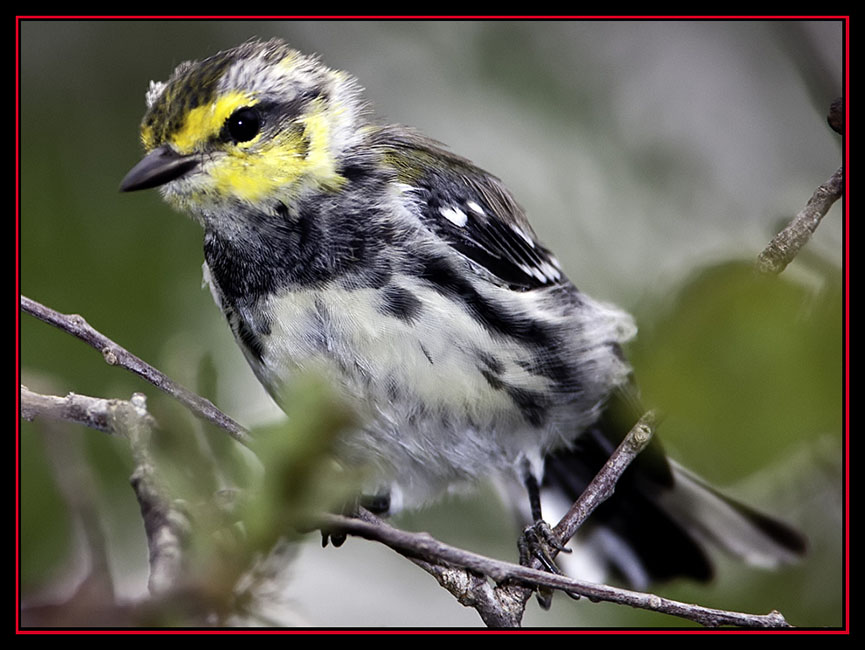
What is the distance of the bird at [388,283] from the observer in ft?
6.37

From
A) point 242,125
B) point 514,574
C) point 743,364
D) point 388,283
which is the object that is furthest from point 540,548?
point 743,364

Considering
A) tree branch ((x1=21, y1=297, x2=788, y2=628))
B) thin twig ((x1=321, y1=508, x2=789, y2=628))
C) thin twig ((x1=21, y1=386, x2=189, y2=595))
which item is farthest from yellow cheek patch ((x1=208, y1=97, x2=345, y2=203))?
thin twig ((x1=321, y1=508, x2=789, y2=628))

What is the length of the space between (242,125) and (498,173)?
1409 mm

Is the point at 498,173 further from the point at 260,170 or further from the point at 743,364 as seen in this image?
the point at 743,364

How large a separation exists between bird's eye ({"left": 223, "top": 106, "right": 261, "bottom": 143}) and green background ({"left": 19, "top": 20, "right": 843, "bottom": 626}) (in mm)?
471

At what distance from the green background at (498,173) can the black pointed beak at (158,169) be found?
0.33 meters

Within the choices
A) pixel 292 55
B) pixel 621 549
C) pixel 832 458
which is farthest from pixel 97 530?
pixel 621 549

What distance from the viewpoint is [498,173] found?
316 centimetres

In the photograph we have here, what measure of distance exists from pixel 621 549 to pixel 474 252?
3.86ft

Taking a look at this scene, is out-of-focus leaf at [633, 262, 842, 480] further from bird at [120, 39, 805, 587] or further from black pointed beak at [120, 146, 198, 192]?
black pointed beak at [120, 146, 198, 192]

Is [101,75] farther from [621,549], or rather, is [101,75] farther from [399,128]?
[621,549]

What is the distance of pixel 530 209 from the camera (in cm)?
310

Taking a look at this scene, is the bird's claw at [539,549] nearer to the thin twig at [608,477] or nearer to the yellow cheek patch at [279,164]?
the thin twig at [608,477]
